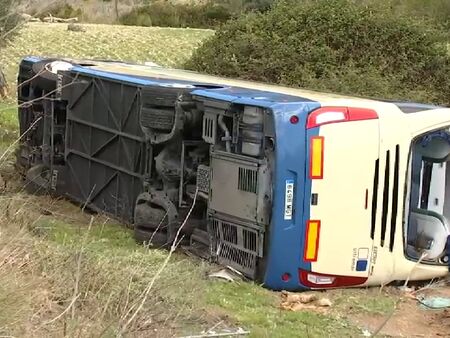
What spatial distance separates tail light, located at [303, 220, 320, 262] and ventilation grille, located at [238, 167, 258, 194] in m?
0.52

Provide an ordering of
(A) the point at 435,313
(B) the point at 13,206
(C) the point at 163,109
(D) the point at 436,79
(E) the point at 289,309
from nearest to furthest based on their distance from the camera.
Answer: (B) the point at 13,206
(E) the point at 289,309
(A) the point at 435,313
(C) the point at 163,109
(D) the point at 436,79

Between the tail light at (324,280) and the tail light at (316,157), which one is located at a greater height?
the tail light at (316,157)

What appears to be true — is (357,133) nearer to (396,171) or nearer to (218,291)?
(396,171)

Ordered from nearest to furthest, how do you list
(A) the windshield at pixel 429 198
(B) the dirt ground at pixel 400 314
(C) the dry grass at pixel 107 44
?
(B) the dirt ground at pixel 400 314 → (A) the windshield at pixel 429 198 → (C) the dry grass at pixel 107 44

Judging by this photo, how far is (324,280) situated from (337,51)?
1182 centimetres

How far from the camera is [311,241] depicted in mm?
6480

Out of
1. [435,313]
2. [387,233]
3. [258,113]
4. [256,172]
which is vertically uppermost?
[258,113]

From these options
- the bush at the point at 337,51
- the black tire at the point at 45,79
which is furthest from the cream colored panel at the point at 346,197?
the bush at the point at 337,51

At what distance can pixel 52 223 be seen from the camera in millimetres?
7805

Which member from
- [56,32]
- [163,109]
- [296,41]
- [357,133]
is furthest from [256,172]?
[56,32]

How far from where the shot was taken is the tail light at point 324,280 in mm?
6539

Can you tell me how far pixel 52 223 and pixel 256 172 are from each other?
232 centimetres

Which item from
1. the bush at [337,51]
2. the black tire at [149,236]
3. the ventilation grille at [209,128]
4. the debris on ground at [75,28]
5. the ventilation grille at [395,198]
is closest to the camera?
the ventilation grille at [395,198]

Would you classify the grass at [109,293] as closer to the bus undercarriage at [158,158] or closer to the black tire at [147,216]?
the black tire at [147,216]
